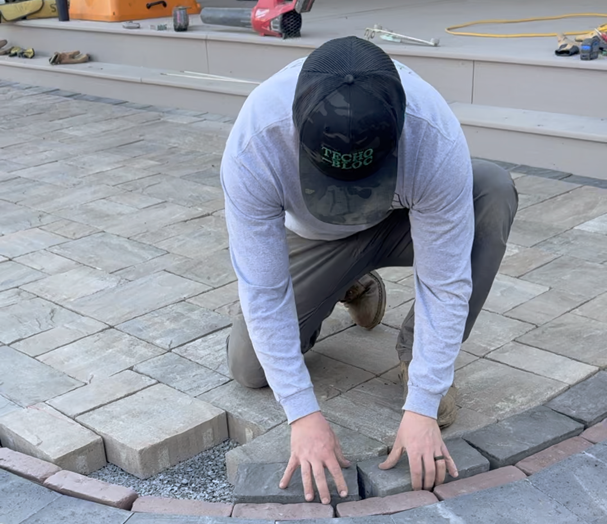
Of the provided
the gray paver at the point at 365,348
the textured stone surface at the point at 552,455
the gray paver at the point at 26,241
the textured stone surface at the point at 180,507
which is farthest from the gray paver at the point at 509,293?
the gray paver at the point at 26,241

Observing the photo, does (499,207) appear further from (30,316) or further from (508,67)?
(508,67)

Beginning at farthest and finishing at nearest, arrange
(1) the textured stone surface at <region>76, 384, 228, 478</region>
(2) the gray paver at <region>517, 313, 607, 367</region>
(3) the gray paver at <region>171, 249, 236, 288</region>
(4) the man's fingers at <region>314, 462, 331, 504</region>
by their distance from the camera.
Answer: (3) the gray paver at <region>171, 249, 236, 288</region>, (2) the gray paver at <region>517, 313, 607, 367</region>, (1) the textured stone surface at <region>76, 384, 228, 478</region>, (4) the man's fingers at <region>314, 462, 331, 504</region>

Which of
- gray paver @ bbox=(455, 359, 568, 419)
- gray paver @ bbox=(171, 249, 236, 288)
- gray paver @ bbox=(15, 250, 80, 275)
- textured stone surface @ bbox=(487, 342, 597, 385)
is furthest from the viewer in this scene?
gray paver @ bbox=(15, 250, 80, 275)

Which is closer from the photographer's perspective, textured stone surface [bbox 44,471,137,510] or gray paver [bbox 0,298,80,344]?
textured stone surface [bbox 44,471,137,510]

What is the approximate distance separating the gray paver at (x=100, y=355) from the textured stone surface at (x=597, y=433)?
1.33 m

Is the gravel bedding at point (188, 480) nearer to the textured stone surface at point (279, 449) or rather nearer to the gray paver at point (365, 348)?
the textured stone surface at point (279, 449)

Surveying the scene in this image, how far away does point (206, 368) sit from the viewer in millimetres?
2617

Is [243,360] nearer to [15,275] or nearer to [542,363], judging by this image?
[542,363]

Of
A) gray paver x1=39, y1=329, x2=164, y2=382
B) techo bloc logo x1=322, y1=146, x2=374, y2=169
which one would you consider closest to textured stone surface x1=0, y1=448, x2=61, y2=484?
gray paver x1=39, y1=329, x2=164, y2=382

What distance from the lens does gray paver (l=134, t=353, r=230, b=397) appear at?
2.50 meters

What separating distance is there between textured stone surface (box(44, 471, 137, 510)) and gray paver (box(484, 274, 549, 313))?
147 cm

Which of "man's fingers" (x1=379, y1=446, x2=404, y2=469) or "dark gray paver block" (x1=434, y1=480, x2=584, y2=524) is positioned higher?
"man's fingers" (x1=379, y1=446, x2=404, y2=469)

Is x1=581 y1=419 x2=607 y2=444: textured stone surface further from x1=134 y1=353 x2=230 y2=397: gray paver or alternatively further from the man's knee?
x1=134 y1=353 x2=230 y2=397: gray paver

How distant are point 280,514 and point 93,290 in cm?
160
